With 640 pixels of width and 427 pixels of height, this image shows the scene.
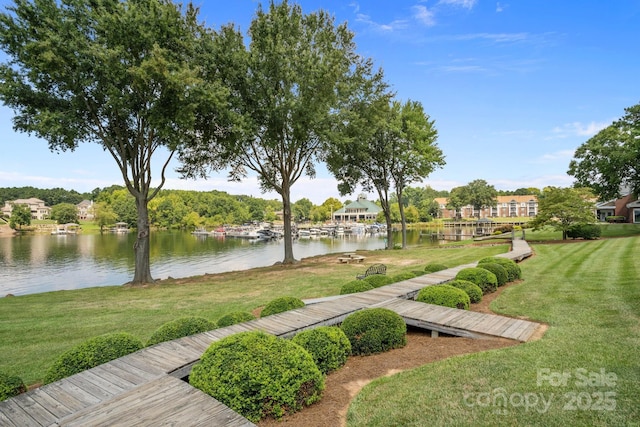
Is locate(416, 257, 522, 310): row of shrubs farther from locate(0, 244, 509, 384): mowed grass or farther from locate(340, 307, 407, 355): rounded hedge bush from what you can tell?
locate(0, 244, 509, 384): mowed grass

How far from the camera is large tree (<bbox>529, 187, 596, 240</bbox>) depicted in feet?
83.2

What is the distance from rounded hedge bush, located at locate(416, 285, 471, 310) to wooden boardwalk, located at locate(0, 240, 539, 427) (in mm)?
1044

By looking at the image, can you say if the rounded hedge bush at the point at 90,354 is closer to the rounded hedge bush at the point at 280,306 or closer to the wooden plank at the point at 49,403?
the wooden plank at the point at 49,403

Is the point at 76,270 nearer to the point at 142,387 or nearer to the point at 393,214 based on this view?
the point at 142,387

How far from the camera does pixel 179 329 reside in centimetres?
599

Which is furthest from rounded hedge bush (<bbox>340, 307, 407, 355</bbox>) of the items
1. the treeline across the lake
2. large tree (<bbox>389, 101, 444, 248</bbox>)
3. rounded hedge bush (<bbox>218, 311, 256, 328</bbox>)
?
the treeline across the lake

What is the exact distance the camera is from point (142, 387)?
4086 mm

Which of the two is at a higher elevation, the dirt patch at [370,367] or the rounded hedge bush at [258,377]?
Answer: the rounded hedge bush at [258,377]

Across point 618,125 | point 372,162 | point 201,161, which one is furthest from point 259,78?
point 618,125

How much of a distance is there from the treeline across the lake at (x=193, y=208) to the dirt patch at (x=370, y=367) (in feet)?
316

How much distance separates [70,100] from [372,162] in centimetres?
2144

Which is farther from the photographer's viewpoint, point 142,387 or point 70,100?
point 70,100

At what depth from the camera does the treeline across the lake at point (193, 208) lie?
96688mm

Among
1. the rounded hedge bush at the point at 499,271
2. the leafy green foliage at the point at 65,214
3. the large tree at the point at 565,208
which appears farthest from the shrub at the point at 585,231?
the leafy green foliage at the point at 65,214
